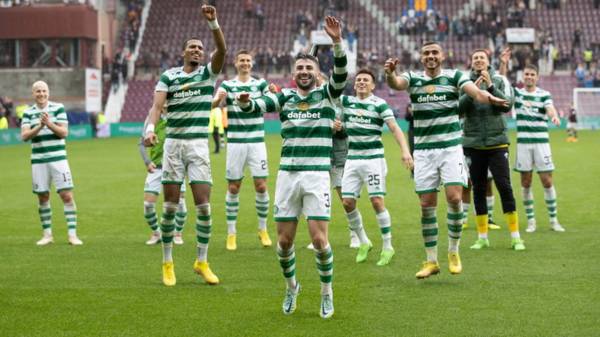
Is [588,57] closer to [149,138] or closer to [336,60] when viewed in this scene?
[149,138]

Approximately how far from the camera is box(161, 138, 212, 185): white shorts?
33.9 feet

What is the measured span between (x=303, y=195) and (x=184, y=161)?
6.42ft

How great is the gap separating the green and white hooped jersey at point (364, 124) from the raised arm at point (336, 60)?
10.1ft

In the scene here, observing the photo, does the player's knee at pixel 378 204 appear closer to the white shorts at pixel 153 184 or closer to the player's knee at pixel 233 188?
the player's knee at pixel 233 188

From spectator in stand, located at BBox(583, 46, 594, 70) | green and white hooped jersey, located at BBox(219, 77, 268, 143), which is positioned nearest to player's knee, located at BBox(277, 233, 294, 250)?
green and white hooped jersey, located at BBox(219, 77, 268, 143)

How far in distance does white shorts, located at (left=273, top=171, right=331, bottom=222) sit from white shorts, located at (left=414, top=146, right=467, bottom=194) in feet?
6.42

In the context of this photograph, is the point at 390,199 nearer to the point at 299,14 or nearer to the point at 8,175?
the point at 8,175

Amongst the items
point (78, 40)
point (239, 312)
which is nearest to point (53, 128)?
point (239, 312)

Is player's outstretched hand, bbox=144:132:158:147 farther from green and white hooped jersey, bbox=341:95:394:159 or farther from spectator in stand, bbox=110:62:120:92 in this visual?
spectator in stand, bbox=110:62:120:92

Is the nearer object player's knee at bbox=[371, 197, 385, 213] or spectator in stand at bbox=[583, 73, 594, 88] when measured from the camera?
player's knee at bbox=[371, 197, 385, 213]

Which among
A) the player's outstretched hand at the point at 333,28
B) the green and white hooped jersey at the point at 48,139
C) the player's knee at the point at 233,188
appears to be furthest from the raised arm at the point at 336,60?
the green and white hooped jersey at the point at 48,139

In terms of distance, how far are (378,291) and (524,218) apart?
275 inches

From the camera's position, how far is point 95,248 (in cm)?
1328

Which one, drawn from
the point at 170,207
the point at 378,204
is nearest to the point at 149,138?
the point at 170,207
